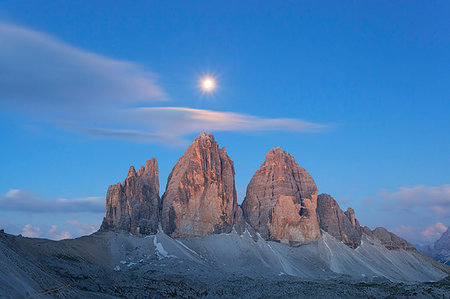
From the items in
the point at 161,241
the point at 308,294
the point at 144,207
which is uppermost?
the point at 144,207

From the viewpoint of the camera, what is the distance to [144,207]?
18888cm

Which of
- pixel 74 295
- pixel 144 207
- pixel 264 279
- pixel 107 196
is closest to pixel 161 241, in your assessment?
pixel 144 207

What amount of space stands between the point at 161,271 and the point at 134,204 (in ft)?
144

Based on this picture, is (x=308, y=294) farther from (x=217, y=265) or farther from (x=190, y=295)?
(x=217, y=265)

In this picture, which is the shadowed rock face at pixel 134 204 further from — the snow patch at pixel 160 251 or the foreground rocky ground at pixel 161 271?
the snow patch at pixel 160 251

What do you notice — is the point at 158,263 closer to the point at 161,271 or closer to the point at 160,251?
the point at 161,271

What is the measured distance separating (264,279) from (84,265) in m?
55.2

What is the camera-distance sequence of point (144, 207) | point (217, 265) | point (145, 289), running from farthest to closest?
1. point (144, 207)
2. point (217, 265)
3. point (145, 289)

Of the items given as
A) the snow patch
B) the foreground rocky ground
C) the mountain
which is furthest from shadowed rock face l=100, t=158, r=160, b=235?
the snow patch

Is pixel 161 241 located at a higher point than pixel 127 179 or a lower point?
lower

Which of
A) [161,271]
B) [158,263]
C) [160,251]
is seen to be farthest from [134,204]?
[161,271]

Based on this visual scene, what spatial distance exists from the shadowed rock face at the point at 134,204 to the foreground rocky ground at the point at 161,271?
5736mm

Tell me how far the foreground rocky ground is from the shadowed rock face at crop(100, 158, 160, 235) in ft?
18.8

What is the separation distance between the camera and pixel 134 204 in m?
188
